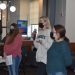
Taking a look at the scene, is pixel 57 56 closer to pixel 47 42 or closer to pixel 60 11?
pixel 47 42

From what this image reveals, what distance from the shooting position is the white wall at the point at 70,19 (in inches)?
347

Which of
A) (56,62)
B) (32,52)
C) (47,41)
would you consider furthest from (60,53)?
(32,52)

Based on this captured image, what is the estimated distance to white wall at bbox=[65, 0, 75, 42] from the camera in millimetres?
8812

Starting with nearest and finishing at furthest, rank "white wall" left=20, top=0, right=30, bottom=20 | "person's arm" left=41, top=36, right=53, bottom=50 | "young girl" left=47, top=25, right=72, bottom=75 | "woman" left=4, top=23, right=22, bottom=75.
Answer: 1. "young girl" left=47, top=25, right=72, bottom=75
2. "person's arm" left=41, top=36, right=53, bottom=50
3. "woman" left=4, top=23, right=22, bottom=75
4. "white wall" left=20, top=0, right=30, bottom=20

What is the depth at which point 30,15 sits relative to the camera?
17391mm

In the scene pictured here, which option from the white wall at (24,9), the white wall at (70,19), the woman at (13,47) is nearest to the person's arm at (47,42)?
the woman at (13,47)

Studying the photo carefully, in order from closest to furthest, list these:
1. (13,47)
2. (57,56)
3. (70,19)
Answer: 1. (57,56)
2. (13,47)
3. (70,19)

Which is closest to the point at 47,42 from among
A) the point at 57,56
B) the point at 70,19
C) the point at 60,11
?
the point at 57,56

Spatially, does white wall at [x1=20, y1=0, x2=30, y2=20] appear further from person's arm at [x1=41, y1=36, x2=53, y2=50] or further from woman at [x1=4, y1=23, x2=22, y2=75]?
person's arm at [x1=41, y1=36, x2=53, y2=50]

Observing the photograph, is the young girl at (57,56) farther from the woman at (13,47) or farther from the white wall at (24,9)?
the white wall at (24,9)

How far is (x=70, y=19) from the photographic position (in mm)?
8891

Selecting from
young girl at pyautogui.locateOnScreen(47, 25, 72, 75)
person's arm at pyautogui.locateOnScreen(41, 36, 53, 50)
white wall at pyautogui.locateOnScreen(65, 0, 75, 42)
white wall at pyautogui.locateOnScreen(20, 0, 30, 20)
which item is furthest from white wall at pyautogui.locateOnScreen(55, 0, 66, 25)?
white wall at pyautogui.locateOnScreen(20, 0, 30, 20)

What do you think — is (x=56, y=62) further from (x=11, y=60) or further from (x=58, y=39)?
(x=11, y=60)

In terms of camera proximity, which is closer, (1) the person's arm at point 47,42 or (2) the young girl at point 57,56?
(2) the young girl at point 57,56
